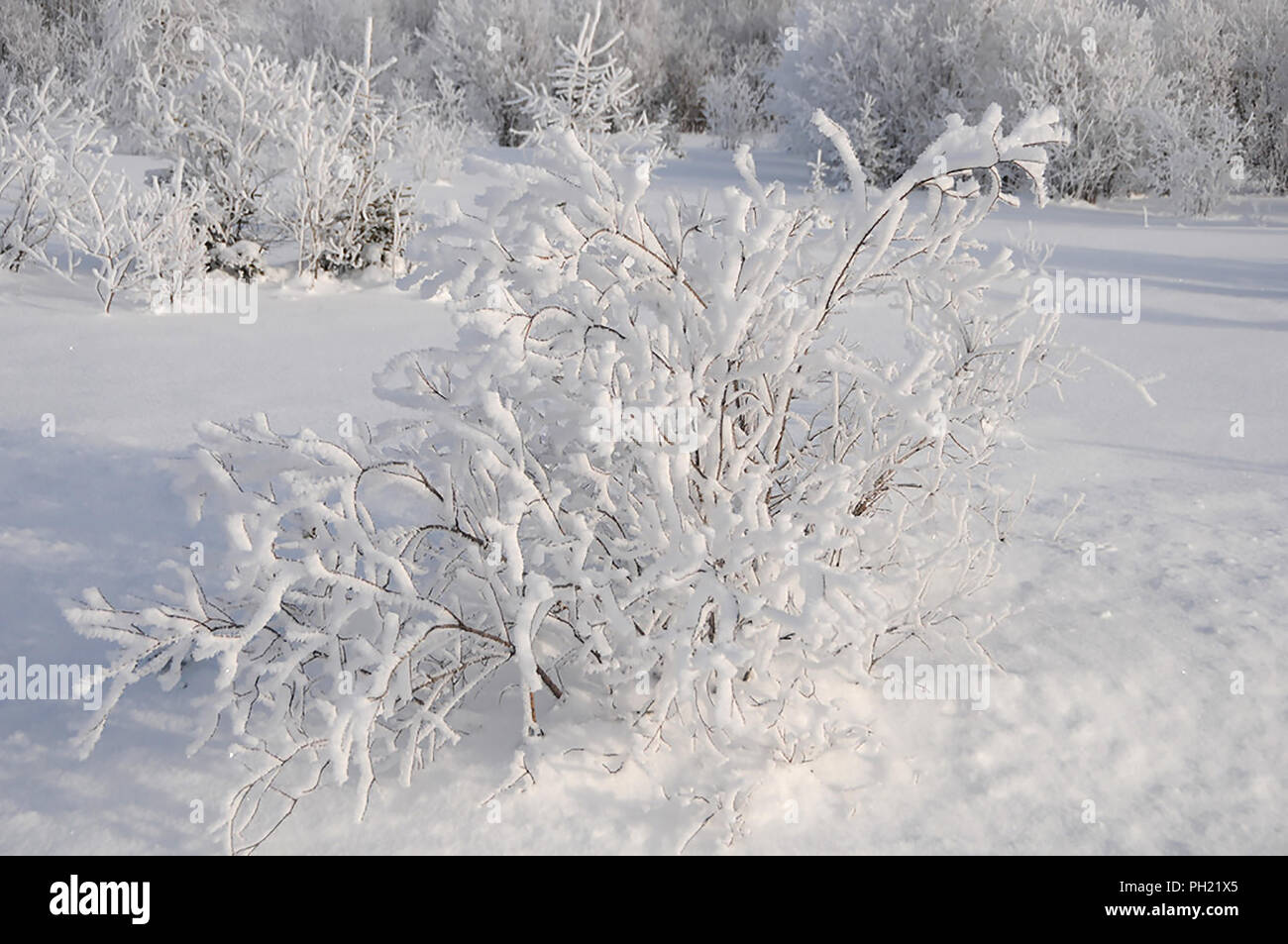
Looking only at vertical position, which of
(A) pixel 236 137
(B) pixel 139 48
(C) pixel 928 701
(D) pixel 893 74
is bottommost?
(C) pixel 928 701

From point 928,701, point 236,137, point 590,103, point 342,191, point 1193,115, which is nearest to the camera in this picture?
point 928,701

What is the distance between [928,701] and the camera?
93.9 inches

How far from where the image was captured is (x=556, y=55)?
1557 cm

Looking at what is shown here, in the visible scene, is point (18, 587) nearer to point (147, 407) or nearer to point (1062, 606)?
point (147, 407)

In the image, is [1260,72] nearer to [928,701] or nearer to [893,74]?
[893,74]

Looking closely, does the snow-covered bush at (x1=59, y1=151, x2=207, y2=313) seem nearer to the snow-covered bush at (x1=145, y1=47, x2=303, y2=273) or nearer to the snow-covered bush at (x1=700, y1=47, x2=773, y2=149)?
the snow-covered bush at (x1=145, y1=47, x2=303, y2=273)

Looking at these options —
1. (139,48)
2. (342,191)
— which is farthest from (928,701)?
(139,48)

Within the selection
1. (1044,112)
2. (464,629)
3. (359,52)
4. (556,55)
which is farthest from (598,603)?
(359,52)

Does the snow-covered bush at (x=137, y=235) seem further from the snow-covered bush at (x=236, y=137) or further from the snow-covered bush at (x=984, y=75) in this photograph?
the snow-covered bush at (x=984, y=75)

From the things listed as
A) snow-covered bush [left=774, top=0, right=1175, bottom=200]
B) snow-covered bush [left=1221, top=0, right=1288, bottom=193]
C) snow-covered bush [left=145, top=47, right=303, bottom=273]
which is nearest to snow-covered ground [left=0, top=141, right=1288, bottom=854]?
snow-covered bush [left=145, top=47, right=303, bottom=273]

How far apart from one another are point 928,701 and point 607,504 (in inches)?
34.7

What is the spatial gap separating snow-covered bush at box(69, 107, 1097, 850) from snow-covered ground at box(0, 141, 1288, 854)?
0.35 ft

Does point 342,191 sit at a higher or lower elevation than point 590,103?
lower

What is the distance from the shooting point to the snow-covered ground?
6.66ft
